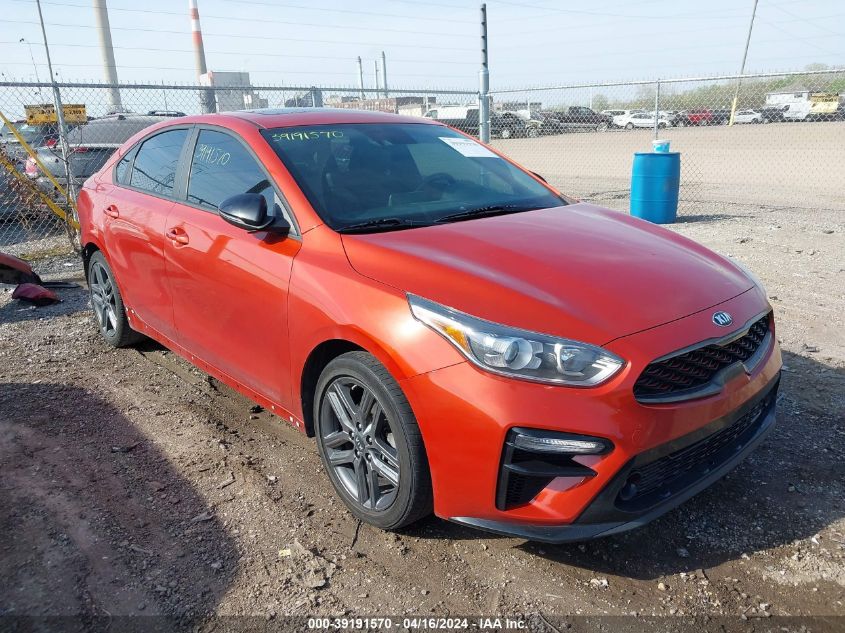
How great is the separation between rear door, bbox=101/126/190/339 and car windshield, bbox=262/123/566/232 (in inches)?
39.1

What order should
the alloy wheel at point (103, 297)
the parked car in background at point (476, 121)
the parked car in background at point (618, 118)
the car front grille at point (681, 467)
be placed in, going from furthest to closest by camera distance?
the parked car in background at point (618, 118) < the parked car in background at point (476, 121) < the alloy wheel at point (103, 297) < the car front grille at point (681, 467)

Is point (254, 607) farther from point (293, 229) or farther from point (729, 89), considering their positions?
point (729, 89)

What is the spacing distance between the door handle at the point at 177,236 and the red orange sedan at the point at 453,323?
2 centimetres

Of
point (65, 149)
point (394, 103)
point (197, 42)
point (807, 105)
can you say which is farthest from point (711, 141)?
point (197, 42)

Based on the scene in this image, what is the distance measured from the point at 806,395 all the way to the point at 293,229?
3.15m

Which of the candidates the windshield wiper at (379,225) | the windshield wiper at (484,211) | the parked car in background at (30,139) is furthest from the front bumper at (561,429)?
the parked car in background at (30,139)

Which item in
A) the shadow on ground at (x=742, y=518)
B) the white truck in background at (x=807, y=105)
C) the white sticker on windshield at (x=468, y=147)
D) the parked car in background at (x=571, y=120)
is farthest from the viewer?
the parked car in background at (x=571, y=120)

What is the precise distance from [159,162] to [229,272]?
1419 mm

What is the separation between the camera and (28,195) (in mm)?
8953

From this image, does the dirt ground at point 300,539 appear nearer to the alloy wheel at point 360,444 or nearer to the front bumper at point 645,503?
the alloy wheel at point 360,444

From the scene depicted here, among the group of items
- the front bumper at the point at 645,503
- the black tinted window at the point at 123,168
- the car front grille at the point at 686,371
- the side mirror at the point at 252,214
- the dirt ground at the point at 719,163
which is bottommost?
the dirt ground at the point at 719,163

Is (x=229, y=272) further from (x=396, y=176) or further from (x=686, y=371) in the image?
(x=686, y=371)

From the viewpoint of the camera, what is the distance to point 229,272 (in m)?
3.29

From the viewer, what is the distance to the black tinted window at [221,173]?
10.9 ft
